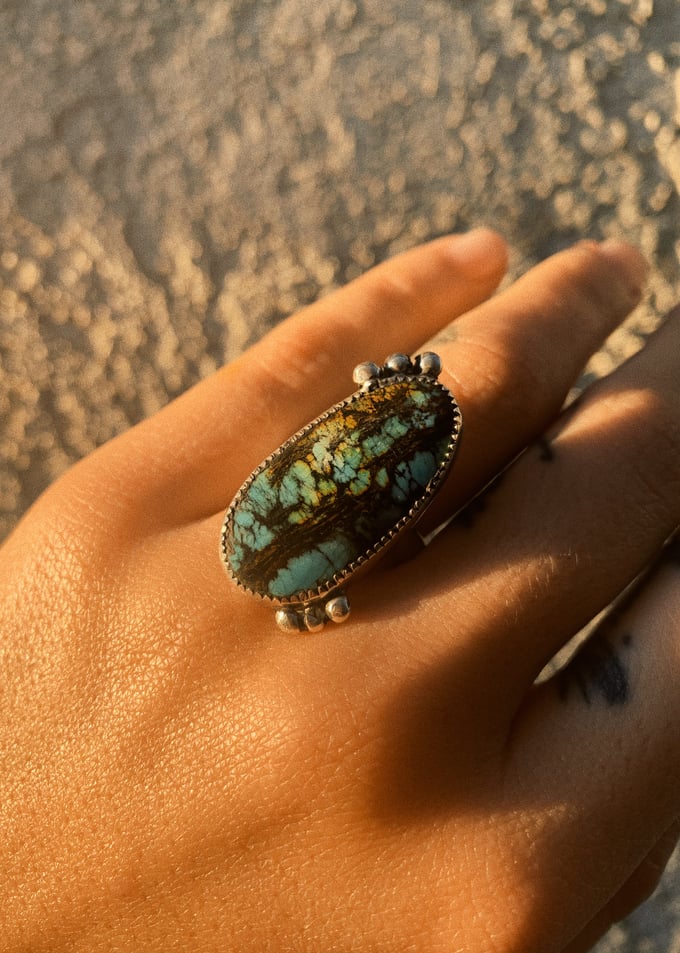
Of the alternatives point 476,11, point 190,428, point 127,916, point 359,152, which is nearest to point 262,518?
point 190,428

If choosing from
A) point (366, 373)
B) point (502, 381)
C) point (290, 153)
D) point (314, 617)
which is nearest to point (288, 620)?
point (314, 617)

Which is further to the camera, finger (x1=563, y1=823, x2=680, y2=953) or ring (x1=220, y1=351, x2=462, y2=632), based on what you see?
finger (x1=563, y1=823, x2=680, y2=953)

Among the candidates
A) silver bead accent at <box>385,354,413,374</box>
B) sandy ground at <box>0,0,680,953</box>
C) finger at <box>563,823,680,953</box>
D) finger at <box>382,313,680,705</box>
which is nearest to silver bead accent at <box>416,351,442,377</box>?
silver bead accent at <box>385,354,413,374</box>

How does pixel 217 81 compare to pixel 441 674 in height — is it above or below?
above

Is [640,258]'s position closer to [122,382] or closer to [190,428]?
[190,428]

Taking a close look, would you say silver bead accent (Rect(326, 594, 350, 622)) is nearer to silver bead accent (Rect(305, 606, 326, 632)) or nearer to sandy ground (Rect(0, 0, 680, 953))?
silver bead accent (Rect(305, 606, 326, 632))

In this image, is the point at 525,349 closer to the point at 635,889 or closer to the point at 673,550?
the point at 673,550

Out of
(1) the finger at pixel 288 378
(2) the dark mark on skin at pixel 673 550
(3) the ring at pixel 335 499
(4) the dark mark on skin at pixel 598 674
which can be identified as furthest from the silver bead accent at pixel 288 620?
(2) the dark mark on skin at pixel 673 550
